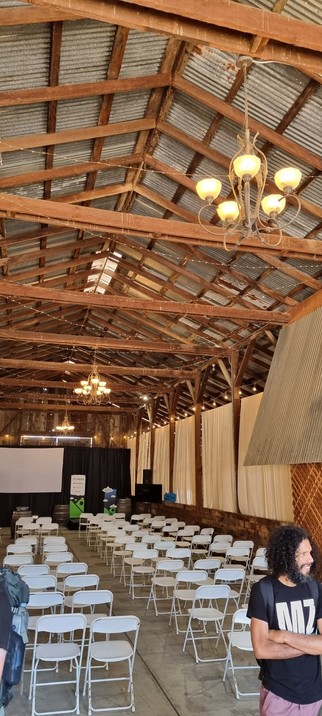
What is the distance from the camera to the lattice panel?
298 inches

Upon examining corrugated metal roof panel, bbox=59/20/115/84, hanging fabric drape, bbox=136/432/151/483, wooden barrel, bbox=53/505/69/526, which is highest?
corrugated metal roof panel, bbox=59/20/115/84

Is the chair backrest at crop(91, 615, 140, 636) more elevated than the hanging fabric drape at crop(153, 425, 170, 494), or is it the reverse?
the hanging fabric drape at crop(153, 425, 170, 494)

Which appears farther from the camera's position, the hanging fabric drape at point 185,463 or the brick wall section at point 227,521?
the hanging fabric drape at point 185,463

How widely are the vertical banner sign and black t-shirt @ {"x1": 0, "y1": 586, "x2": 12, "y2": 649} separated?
1608cm

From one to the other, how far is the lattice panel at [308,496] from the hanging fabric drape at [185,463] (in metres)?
6.24

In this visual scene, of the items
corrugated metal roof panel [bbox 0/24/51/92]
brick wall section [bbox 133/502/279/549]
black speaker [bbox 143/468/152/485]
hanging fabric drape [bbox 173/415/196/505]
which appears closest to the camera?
corrugated metal roof panel [bbox 0/24/51/92]

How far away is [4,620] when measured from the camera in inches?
77.7

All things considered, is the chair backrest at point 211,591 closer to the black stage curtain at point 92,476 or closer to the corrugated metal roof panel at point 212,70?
the corrugated metal roof panel at point 212,70

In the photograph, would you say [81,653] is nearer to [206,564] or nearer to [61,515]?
[206,564]

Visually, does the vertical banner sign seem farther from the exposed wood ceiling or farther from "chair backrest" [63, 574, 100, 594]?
"chair backrest" [63, 574, 100, 594]

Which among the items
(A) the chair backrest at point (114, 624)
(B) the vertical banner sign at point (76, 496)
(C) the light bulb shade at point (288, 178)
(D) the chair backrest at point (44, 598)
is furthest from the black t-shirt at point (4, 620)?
(B) the vertical banner sign at point (76, 496)

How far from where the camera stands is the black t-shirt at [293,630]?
192 cm

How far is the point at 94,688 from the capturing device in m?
4.00

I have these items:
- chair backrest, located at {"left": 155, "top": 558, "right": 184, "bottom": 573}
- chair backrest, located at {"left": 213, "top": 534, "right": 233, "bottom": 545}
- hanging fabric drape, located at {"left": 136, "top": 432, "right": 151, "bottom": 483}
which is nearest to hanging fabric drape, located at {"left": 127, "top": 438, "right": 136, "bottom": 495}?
hanging fabric drape, located at {"left": 136, "top": 432, "right": 151, "bottom": 483}
